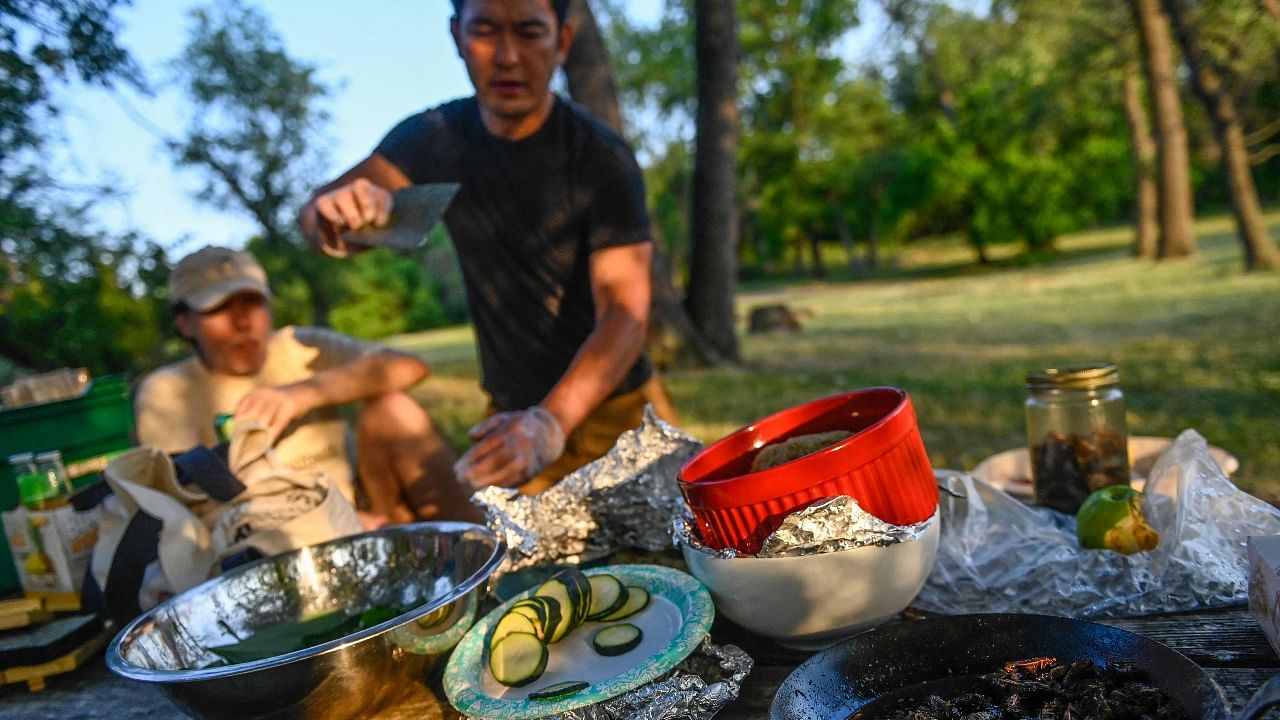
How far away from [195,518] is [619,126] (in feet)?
24.8

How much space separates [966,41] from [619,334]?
132 feet

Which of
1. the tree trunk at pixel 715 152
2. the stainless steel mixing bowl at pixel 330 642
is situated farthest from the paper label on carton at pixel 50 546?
the tree trunk at pixel 715 152

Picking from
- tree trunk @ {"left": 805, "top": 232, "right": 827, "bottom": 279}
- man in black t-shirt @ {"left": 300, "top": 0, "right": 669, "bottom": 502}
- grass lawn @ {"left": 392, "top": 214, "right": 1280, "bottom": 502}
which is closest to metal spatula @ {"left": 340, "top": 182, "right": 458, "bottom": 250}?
man in black t-shirt @ {"left": 300, "top": 0, "right": 669, "bottom": 502}

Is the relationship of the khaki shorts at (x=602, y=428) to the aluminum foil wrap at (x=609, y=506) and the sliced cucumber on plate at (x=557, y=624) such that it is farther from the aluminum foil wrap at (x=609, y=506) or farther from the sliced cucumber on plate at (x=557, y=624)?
the sliced cucumber on plate at (x=557, y=624)

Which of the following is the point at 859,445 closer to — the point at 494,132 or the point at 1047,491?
the point at 1047,491

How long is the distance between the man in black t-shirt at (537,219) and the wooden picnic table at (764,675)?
3.86 feet

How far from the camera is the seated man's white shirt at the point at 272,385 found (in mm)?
3012

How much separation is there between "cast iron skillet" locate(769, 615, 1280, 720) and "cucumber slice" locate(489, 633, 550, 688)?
406 mm

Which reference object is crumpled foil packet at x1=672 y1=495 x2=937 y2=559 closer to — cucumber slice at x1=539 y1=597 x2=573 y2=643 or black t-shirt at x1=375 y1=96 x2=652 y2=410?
cucumber slice at x1=539 y1=597 x2=573 y2=643

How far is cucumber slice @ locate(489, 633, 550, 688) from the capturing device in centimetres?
127

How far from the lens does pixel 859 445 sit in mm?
1289

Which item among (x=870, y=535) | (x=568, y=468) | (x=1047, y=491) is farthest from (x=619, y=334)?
(x=870, y=535)

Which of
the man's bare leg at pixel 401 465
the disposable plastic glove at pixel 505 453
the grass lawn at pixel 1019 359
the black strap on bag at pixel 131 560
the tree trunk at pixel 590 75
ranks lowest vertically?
the grass lawn at pixel 1019 359

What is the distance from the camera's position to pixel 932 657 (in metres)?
1.16
